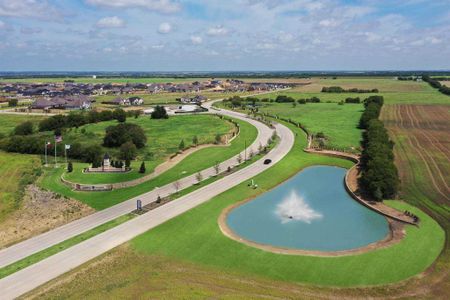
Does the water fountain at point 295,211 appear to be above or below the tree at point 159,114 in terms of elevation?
below

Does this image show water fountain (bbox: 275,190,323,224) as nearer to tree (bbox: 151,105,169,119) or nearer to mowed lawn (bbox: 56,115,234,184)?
mowed lawn (bbox: 56,115,234,184)

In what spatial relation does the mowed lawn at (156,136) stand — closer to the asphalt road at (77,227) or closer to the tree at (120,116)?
the tree at (120,116)

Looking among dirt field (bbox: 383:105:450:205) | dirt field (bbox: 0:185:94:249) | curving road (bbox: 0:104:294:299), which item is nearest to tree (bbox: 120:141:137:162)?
curving road (bbox: 0:104:294:299)

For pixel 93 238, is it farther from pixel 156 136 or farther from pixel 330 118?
pixel 330 118

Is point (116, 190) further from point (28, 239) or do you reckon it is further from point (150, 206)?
point (28, 239)

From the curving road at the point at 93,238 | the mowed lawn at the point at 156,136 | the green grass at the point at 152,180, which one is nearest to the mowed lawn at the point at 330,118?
the green grass at the point at 152,180
